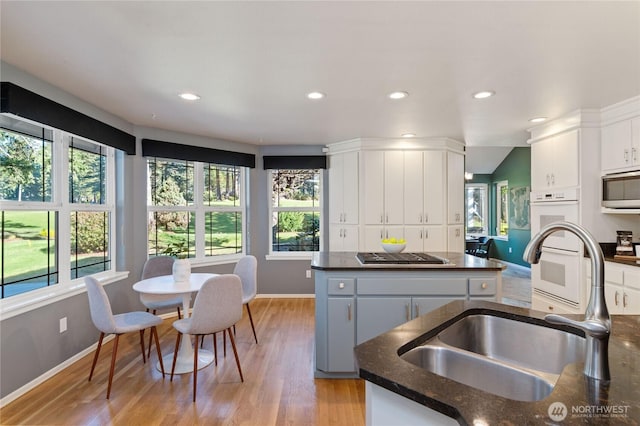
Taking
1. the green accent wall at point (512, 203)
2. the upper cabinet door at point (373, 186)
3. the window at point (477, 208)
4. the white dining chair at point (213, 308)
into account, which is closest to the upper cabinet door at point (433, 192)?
the upper cabinet door at point (373, 186)

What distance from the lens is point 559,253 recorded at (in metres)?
3.63

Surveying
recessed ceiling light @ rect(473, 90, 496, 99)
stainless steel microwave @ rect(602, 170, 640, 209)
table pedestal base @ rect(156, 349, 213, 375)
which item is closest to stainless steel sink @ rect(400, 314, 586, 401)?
recessed ceiling light @ rect(473, 90, 496, 99)

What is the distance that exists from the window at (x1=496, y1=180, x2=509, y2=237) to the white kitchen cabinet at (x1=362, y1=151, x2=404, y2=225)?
4.62 meters

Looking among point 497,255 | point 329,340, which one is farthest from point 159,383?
point 497,255

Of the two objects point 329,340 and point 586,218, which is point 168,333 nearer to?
point 329,340

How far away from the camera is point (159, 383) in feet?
8.50

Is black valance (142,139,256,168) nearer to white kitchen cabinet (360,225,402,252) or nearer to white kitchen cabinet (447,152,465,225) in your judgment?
white kitchen cabinet (360,225,402,252)

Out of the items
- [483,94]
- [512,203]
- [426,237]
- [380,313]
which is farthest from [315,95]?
[512,203]

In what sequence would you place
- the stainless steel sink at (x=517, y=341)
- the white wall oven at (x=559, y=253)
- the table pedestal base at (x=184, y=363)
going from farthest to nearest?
the white wall oven at (x=559, y=253)
the table pedestal base at (x=184, y=363)
the stainless steel sink at (x=517, y=341)

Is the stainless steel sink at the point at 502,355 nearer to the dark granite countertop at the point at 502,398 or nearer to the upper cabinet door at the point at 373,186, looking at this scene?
the dark granite countertop at the point at 502,398

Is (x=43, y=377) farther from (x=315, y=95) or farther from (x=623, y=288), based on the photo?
(x=623, y=288)

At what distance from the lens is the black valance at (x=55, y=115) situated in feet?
7.44

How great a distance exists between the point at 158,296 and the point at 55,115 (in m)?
1.83

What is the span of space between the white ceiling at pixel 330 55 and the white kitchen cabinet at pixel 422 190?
3.78 feet
